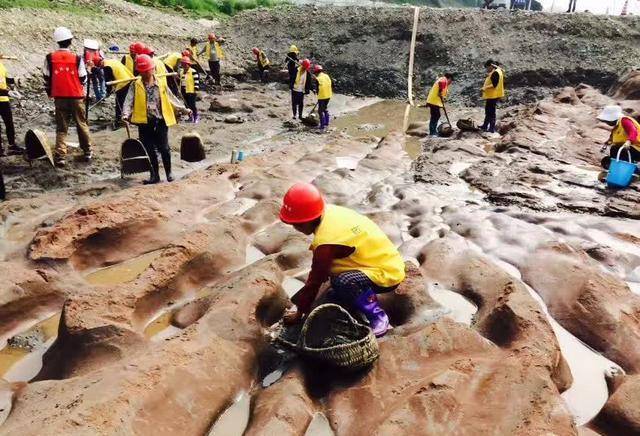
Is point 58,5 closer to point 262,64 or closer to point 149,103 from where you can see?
point 262,64

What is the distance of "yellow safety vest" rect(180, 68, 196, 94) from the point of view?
38.1ft

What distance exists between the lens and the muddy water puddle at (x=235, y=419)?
9.80 feet

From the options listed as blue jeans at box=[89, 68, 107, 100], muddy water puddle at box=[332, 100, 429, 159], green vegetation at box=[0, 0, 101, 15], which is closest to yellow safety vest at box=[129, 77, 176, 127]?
muddy water puddle at box=[332, 100, 429, 159]

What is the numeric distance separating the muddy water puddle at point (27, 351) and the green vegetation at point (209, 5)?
1991 cm

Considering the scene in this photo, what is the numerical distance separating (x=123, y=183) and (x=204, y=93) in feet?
28.7

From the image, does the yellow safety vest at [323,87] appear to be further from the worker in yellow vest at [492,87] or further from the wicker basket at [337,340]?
the wicker basket at [337,340]

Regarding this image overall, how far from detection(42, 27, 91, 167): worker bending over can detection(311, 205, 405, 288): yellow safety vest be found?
17.9 feet

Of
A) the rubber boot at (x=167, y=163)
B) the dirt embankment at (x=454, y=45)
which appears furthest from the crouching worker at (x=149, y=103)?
the dirt embankment at (x=454, y=45)

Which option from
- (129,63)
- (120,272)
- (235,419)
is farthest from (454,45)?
(235,419)

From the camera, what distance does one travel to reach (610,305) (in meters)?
4.04

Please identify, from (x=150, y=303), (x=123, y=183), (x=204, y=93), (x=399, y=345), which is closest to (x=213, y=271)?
(x=150, y=303)

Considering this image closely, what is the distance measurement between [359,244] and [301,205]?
47 cm

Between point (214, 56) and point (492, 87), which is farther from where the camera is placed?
point (214, 56)

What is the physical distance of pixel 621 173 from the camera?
7.11 meters
